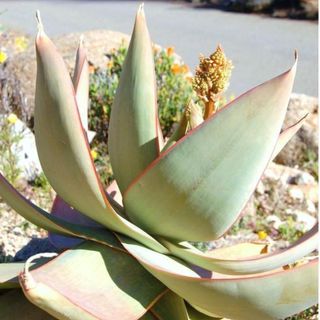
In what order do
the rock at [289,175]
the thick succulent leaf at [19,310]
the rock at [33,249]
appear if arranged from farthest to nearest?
the rock at [289,175] → the rock at [33,249] → the thick succulent leaf at [19,310]

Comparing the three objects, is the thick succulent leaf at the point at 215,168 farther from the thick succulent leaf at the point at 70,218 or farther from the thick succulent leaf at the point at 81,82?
the thick succulent leaf at the point at 81,82

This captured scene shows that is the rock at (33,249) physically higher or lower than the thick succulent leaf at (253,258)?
lower

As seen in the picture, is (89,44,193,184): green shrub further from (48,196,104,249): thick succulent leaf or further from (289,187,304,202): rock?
(48,196,104,249): thick succulent leaf

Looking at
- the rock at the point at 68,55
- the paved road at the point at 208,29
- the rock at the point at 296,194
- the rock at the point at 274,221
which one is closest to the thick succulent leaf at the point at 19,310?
the rock at the point at 274,221

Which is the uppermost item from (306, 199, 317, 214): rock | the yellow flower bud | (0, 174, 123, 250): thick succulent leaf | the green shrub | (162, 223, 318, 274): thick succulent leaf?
the yellow flower bud

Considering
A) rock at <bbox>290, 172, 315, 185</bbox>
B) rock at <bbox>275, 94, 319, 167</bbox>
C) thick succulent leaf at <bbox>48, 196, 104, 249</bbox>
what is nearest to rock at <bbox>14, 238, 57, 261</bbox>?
thick succulent leaf at <bbox>48, 196, 104, 249</bbox>

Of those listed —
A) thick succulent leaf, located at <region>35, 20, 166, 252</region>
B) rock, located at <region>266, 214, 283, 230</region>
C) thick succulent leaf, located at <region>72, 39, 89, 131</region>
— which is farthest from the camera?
rock, located at <region>266, 214, 283, 230</region>

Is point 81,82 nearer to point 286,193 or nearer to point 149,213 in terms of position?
point 149,213

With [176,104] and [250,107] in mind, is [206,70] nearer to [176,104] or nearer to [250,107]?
[250,107]

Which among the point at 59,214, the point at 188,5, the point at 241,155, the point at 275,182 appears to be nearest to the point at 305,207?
the point at 275,182
